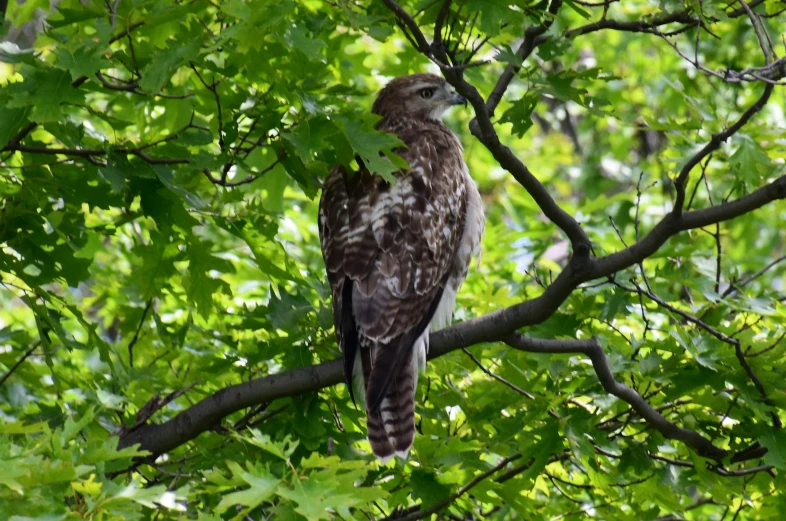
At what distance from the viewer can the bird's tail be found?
3988 millimetres

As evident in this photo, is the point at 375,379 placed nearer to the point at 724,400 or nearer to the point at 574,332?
the point at 574,332

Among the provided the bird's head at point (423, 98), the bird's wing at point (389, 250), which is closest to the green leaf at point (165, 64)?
the bird's wing at point (389, 250)

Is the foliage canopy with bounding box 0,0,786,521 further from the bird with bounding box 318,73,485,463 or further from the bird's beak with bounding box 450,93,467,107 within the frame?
the bird's beak with bounding box 450,93,467,107

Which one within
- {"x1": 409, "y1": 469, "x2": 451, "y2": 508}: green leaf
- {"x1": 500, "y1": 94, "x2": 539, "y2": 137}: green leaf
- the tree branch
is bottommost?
{"x1": 409, "y1": 469, "x2": 451, "y2": 508}: green leaf

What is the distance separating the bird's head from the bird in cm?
45

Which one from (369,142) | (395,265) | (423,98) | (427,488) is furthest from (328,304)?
(423,98)

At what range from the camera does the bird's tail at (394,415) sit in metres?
3.99

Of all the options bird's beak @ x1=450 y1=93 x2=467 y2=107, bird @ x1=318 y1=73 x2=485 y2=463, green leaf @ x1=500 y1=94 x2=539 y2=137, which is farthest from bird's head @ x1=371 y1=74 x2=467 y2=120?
green leaf @ x1=500 y1=94 x2=539 y2=137

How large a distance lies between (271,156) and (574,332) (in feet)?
5.43

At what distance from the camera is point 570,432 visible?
3752 millimetres

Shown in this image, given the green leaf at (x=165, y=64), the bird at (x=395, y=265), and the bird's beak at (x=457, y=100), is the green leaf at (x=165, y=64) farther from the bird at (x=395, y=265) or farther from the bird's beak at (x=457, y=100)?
the bird's beak at (x=457, y=100)

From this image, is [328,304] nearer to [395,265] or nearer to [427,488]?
[395,265]

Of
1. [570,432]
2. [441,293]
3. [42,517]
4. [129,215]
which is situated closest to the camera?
[42,517]

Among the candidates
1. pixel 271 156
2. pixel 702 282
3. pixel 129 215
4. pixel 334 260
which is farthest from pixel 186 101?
pixel 702 282
